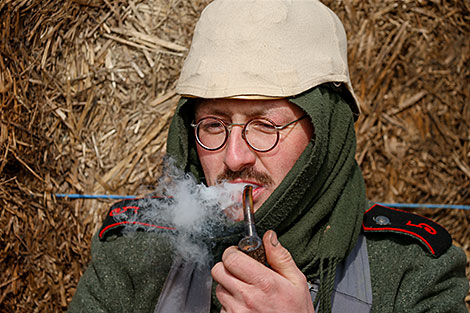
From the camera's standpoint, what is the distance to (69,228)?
7.75ft

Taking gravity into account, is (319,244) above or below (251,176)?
below

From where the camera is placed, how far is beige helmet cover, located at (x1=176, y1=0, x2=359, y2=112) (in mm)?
1635

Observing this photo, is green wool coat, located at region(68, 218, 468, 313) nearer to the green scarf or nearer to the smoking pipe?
the green scarf

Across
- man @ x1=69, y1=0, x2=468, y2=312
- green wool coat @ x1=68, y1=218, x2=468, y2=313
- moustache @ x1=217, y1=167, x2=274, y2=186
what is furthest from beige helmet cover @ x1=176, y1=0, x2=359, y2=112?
green wool coat @ x1=68, y1=218, x2=468, y2=313

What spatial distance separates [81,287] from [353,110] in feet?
4.22

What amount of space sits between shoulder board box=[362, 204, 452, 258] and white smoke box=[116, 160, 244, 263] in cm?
55

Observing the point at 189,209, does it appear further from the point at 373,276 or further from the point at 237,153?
the point at 373,276

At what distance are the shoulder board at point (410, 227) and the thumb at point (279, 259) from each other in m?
0.60

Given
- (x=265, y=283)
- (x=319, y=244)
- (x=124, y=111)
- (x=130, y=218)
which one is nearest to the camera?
(x=265, y=283)

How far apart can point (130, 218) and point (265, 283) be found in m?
0.83

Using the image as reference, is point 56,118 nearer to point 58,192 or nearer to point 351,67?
point 58,192

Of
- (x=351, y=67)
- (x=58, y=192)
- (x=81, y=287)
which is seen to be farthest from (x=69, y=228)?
(x=351, y=67)

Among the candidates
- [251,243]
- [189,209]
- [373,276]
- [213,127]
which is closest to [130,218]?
[189,209]

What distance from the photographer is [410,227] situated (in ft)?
5.93
